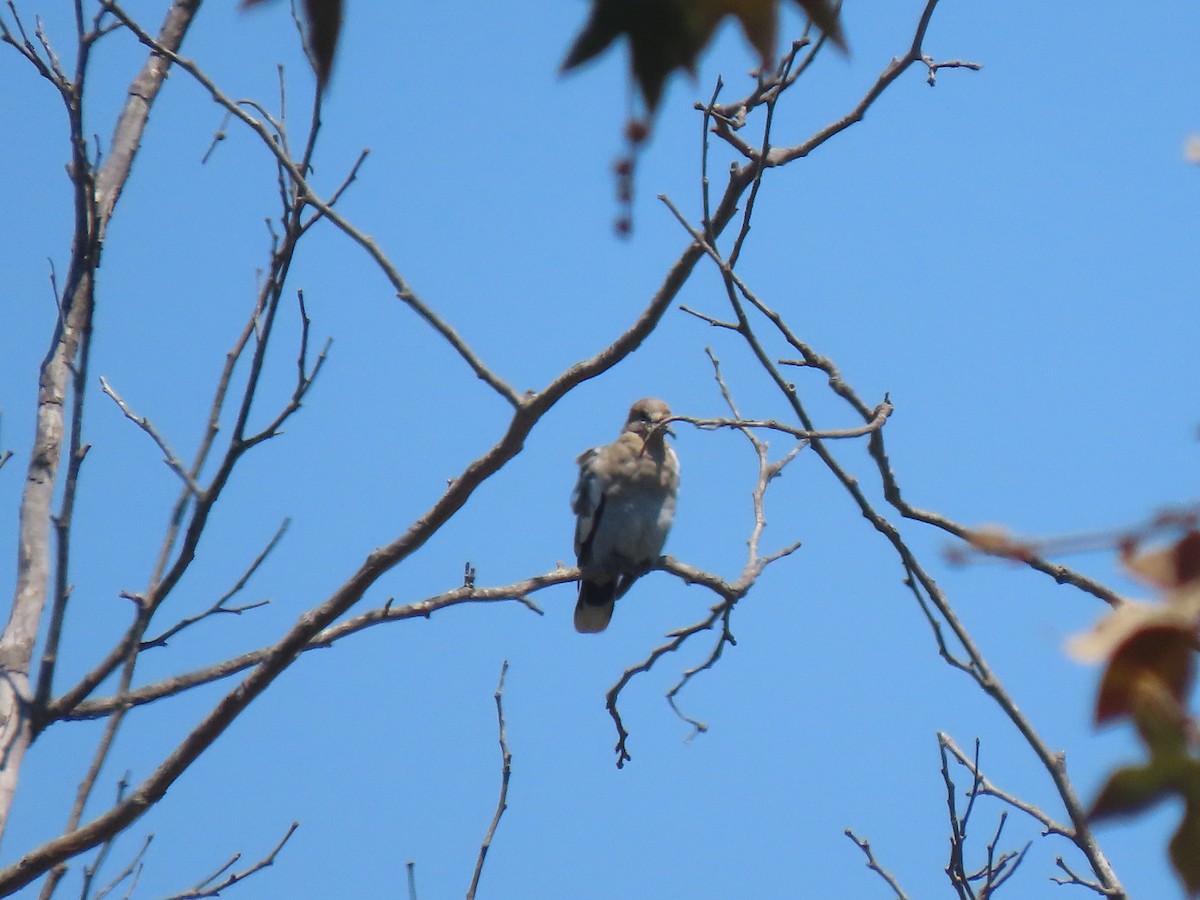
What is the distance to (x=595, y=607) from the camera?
6984 millimetres

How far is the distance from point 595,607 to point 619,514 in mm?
650

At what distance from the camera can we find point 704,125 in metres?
3.27

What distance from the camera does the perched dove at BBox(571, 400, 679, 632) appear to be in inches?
260

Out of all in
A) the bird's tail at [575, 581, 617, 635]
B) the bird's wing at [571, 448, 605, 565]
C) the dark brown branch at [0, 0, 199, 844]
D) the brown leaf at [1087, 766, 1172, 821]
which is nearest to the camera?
the brown leaf at [1087, 766, 1172, 821]

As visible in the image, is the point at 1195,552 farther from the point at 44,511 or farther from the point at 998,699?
the point at 44,511

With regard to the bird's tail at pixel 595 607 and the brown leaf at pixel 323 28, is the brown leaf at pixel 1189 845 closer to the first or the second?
the brown leaf at pixel 323 28

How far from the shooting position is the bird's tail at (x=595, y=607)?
275 inches

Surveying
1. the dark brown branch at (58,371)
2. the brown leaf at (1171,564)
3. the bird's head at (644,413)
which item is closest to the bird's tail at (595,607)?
the bird's head at (644,413)

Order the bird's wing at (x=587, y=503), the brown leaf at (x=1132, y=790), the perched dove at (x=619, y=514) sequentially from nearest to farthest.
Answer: the brown leaf at (x=1132, y=790) → the perched dove at (x=619, y=514) → the bird's wing at (x=587, y=503)

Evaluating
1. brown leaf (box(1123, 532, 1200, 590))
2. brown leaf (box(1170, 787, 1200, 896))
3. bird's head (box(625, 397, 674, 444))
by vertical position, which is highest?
bird's head (box(625, 397, 674, 444))

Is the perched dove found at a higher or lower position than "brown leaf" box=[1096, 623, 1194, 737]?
higher

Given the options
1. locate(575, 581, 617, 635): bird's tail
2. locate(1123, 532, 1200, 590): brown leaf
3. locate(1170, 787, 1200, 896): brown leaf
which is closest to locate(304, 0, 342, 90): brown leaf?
locate(1123, 532, 1200, 590): brown leaf

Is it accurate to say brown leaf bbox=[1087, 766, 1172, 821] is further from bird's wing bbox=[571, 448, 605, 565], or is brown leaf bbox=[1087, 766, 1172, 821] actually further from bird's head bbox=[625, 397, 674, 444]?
bird's head bbox=[625, 397, 674, 444]

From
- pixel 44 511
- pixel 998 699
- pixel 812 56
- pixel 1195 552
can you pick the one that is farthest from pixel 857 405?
pixel 44 511
